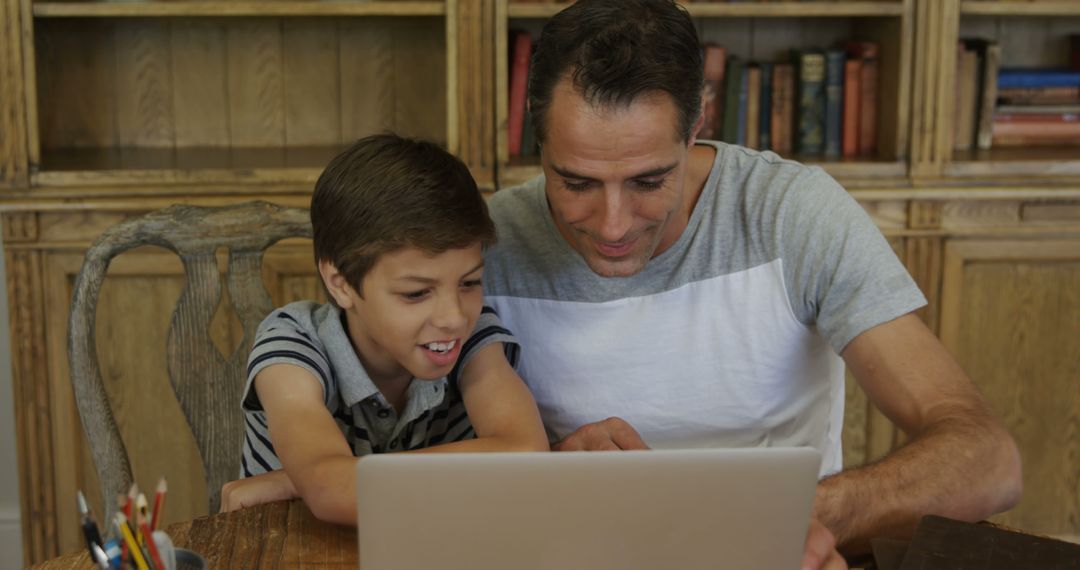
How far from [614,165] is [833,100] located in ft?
4.63

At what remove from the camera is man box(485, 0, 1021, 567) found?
130 centimetres

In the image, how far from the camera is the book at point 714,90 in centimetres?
261

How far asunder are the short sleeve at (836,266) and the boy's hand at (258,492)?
0.67 meters

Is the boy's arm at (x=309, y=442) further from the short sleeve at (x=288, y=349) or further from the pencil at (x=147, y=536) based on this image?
the pencil at (x=147, y=536)

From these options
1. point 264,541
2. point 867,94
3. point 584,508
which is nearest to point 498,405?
point 264,541

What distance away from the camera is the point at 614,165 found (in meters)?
1.37

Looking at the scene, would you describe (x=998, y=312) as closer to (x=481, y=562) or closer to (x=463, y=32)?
(x=463, y=32)

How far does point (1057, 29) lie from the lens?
2.85 meters

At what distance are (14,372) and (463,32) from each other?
115cm

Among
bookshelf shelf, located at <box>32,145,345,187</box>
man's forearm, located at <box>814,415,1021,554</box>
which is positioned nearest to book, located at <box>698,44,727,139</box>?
bookshelf shelf, located at <box>32,145,345,187</box>

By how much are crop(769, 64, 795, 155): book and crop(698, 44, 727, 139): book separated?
12 centimetres

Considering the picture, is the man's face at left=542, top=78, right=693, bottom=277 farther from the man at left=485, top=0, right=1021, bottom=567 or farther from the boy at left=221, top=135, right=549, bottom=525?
the boy at left=221, top=135, right=549, bottom=525

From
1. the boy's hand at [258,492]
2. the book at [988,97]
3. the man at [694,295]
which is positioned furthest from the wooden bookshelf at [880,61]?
the boy's hand at [258,492]

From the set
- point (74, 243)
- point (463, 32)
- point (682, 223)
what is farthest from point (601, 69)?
point (74, 243)
